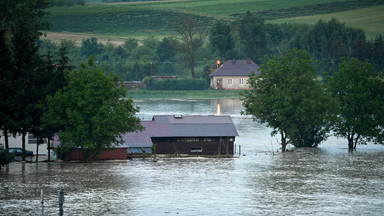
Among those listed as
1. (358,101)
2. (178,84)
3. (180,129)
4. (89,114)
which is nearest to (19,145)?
(89,114)

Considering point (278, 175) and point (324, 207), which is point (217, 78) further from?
point (324, 207)

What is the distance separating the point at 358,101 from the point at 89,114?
3729cm

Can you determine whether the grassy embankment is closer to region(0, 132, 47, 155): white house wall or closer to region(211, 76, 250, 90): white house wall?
region(211, 76, 250, 90): white house wall

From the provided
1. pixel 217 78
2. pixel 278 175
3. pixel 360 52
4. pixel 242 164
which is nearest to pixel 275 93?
pixel 242 164

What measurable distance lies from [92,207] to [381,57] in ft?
529

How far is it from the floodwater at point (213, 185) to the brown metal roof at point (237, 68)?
92.1 m

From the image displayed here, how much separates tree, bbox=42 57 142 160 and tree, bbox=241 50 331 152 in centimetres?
2028

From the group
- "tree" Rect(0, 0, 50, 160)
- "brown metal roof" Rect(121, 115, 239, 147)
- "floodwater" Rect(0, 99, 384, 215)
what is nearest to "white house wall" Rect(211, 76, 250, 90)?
"floodwater" Rect(0, 99, 384, 215)

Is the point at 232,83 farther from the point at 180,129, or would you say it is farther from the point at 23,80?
the point at 23,80

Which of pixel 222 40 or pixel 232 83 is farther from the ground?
pixel 222 40

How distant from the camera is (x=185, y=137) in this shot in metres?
82.6

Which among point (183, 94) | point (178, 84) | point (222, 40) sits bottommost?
point (183, 94)

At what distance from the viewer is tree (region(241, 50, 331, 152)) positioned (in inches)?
3420

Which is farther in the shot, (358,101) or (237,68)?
(237,68)
